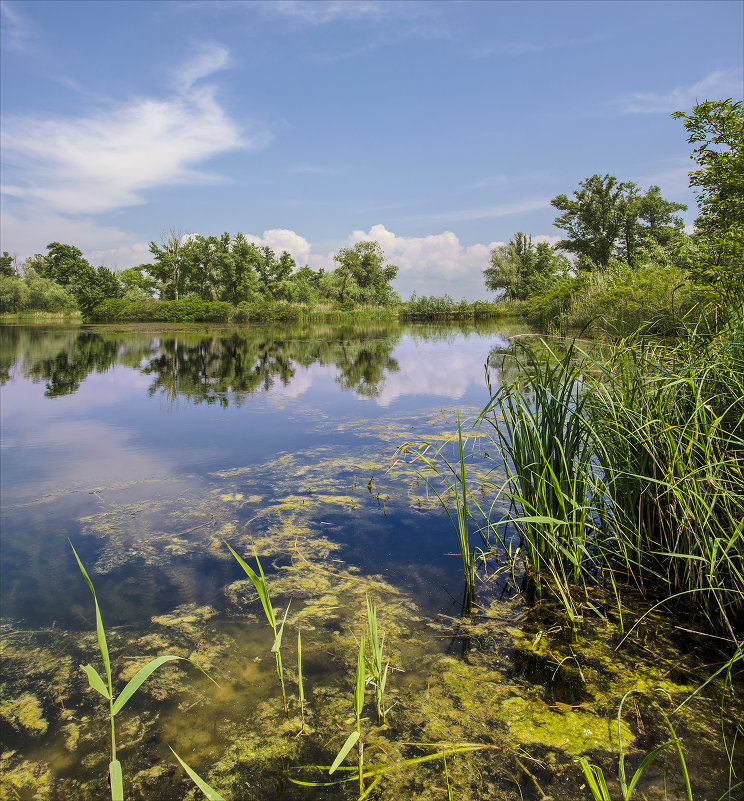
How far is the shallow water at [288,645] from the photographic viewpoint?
1.63m

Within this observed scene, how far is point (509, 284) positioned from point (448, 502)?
4851cm

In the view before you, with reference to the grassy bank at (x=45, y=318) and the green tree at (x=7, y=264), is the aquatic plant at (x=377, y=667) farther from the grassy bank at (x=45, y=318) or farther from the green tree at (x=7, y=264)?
the green tree at (x=7, y=264)

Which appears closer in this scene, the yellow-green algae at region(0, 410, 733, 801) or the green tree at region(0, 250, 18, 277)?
the yellow-green algae at region(0, 410, 733, 801)

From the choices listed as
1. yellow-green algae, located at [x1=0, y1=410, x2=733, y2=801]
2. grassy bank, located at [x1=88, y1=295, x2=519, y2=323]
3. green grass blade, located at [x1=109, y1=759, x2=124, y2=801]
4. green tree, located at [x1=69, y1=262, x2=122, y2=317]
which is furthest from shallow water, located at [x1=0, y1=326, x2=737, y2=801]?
green tree, located at [x1=69, y1=262, x2=122, y2=317]

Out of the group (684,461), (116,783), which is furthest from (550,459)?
(116,783)

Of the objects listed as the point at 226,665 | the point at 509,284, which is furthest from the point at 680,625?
the point at 509,284

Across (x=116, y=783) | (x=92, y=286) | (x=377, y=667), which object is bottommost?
(x=377, y=667)

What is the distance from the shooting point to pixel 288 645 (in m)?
2.29

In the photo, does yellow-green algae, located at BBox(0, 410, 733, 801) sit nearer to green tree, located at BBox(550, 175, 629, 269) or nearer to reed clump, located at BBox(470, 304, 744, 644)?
reed clump, located at BBox(470, 304, 744, 644)

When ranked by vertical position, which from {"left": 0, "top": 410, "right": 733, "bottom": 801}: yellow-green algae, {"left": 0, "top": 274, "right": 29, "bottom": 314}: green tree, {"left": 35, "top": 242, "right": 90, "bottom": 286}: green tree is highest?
{"left": 35, "top": 242, "right": 90, "bottom": 286}: green tree

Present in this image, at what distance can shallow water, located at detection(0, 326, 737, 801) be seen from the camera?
1634 millimetres

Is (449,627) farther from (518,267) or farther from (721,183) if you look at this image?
(518,267)

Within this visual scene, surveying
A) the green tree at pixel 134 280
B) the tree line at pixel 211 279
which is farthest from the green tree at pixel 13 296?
the green tree at pixel 134 280

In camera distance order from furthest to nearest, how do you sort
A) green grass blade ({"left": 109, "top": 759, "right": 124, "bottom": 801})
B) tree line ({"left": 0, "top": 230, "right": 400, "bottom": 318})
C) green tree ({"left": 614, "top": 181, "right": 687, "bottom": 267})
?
tree line ({"left": 0, "top": 230, "right": 400, "bottom": 318}), green tree ({"left": 614, "top": 181, "right": 687, "bottom": 267}), green grass blade ({"left": 109, "top": 759, "right": 124, "bottom": 801})
